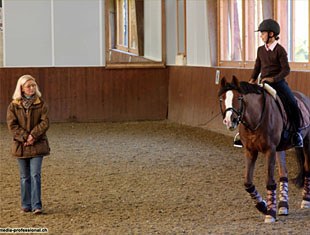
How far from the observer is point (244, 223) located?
6301mm

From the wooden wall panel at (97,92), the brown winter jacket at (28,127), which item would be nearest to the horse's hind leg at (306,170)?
the brown winter jacket at (28,127)

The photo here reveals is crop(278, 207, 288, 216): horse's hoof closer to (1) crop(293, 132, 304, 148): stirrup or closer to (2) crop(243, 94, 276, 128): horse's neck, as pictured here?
(1) crop(293, 132, 304, 148): stirrup

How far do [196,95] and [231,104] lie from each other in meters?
8.74

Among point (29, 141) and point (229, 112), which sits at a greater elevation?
point (229, 112)

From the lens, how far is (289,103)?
22.4ft

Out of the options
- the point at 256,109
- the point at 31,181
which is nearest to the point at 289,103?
the point at 256,109

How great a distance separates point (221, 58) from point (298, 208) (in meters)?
7.48

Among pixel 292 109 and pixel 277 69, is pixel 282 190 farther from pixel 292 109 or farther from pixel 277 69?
pixel 277 69

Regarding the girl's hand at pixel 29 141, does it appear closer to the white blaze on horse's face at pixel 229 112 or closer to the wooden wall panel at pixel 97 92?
the white blaze on horse's face at pixel 229 112

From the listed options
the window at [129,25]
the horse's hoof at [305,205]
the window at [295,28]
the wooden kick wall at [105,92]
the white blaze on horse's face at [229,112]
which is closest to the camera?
the white blaze on horse's face at [229,112]

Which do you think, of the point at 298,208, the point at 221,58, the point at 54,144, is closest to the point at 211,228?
the point at 298,208

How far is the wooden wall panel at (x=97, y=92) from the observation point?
54.7 ft

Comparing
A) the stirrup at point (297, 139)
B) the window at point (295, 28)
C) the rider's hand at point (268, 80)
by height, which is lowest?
the stirrup at point (297, 139)

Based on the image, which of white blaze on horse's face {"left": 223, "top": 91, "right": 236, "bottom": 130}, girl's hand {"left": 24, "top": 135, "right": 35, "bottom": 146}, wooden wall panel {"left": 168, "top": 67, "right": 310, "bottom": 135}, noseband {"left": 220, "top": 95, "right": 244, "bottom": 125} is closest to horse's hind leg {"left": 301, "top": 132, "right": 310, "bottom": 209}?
noseband {"left": 220, "top": 95, "right": 244, "bottom": 125}
